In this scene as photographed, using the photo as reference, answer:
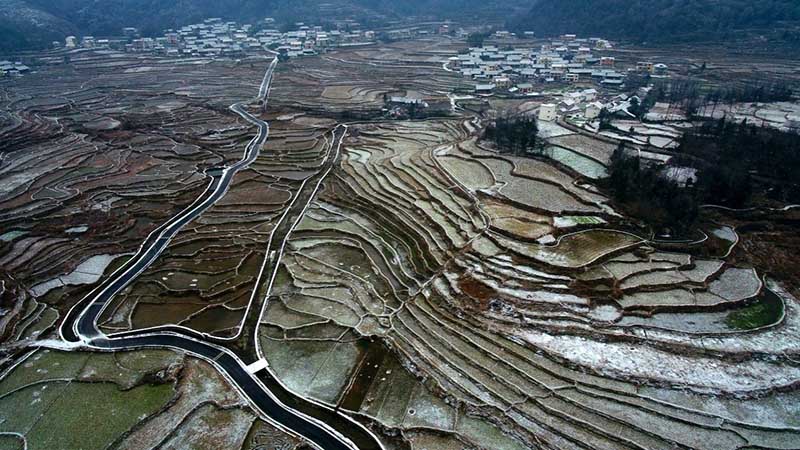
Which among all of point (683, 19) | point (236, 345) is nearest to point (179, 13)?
point (683, 19)

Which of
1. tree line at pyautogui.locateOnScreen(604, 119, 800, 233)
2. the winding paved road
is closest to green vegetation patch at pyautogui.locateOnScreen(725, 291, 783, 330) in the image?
tree line at pyautogui.locateOnScreen(604, 119, 800, 233)

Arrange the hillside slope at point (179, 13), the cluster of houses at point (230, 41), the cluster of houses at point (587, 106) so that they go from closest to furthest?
the cluster of houses at point (587, 106) < the cluster of houses at point (230, 41) < the hillside slope at point (179, 13)

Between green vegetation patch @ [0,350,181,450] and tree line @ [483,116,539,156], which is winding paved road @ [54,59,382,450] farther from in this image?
tree line @ [483,116,539,156]

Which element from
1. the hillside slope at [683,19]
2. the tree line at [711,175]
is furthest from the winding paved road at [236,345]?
the hillside slope at [683,19]

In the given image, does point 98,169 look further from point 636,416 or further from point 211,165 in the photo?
point 636,416

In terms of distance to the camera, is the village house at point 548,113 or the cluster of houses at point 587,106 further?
the cluster of houses at point 587,106

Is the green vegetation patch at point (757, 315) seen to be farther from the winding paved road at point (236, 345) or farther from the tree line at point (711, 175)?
the winding paved road at point (236, 345)
